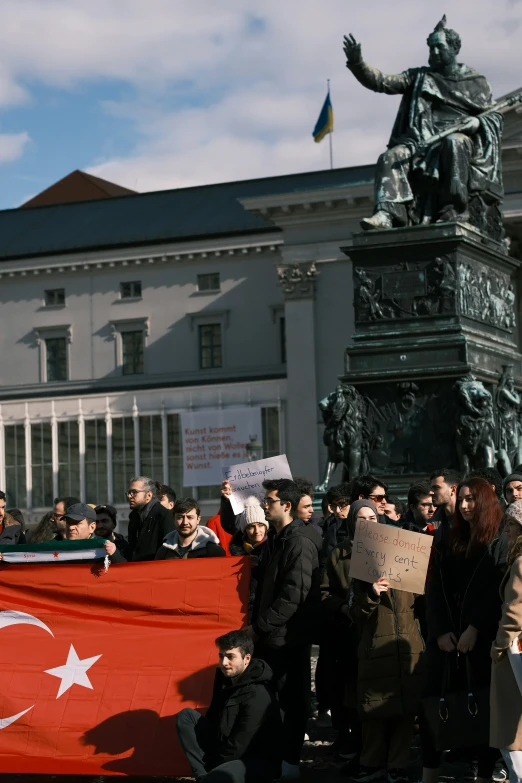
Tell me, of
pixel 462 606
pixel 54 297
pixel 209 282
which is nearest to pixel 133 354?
pixel 54 297

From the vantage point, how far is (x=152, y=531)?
39.6 ft

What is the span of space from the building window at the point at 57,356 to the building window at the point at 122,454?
9.31 meters

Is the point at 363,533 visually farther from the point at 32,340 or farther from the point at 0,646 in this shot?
the point at 32,340

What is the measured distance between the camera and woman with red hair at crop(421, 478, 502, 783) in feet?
A: 27.3

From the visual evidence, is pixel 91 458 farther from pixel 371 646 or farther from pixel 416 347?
pixel 371 646

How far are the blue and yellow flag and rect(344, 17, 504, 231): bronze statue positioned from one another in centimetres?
4683

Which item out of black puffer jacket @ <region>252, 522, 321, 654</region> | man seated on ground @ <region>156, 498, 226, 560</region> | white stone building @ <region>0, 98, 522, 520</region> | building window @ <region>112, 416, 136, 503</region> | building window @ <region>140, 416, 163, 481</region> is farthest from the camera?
building window @ <region>112, 416, 136, 503</region>

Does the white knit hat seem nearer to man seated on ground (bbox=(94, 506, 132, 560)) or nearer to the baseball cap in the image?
the baseball cap

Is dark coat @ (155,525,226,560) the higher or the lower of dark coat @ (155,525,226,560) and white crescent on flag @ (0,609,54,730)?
the higher

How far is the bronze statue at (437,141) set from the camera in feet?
44.8

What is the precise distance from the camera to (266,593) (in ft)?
31.0

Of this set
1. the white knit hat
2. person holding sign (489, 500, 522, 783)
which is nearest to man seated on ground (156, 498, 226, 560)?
the white knit hat

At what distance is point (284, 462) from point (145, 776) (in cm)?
377

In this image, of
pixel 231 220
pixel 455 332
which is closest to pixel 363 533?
pixel 455 332
